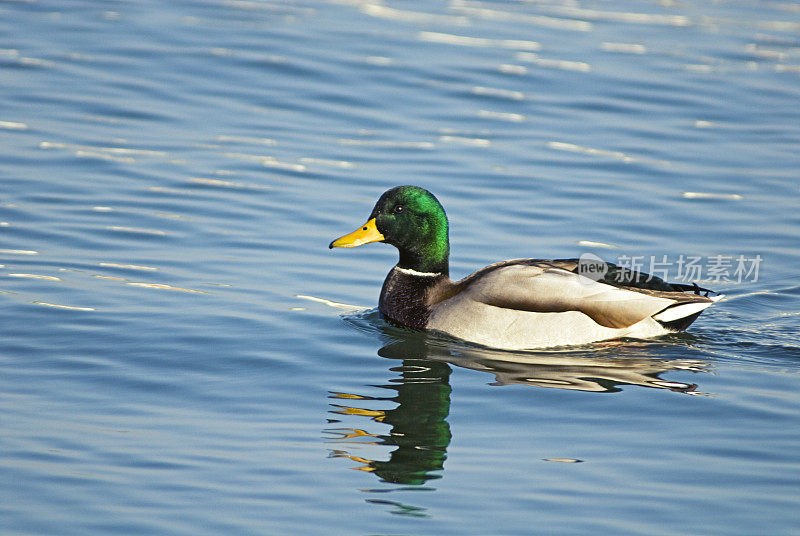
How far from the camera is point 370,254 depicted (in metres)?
11.0

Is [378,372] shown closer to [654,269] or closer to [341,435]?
[341,435]

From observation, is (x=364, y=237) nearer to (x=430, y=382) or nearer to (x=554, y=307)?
(x=554, y=307)

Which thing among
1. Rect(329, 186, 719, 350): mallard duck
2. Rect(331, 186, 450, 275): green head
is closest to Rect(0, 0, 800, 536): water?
Rect(329, 186, 719, 350): mallard duck

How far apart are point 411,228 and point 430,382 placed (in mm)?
1911

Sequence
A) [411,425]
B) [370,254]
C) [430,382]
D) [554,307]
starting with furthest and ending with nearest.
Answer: [370,254], [554,307], [430,382], [411,425]

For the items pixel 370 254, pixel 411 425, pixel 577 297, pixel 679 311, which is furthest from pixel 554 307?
pixel 370 254

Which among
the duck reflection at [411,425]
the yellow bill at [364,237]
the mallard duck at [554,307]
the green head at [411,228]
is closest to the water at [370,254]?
the duck reflection at [411,425]

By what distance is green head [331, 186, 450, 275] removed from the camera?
359 inches

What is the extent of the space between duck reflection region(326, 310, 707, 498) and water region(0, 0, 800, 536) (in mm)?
27

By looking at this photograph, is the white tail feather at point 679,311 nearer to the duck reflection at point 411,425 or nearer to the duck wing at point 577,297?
the duck wing at point 577,297

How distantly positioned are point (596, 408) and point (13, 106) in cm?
965

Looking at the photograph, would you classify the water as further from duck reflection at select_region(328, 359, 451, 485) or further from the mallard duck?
the mallard duck

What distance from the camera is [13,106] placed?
14.2 metres

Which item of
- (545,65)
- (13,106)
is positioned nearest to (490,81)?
(545,65)
